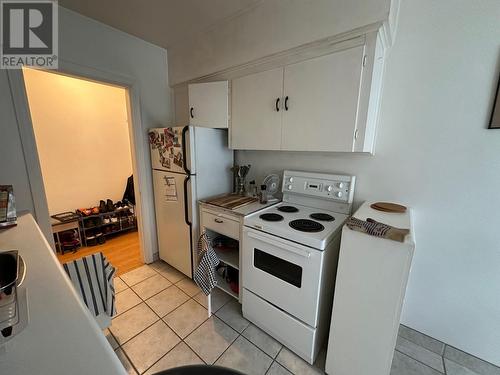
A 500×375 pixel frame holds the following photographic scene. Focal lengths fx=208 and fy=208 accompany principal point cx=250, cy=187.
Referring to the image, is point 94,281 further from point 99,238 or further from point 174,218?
point 99,238

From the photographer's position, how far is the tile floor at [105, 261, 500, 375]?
55.8 inches

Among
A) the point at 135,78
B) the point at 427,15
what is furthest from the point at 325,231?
the point at 135,78

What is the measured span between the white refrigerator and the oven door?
77cm

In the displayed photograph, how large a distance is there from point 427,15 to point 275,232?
1.75 metres

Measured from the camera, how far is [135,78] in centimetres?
225

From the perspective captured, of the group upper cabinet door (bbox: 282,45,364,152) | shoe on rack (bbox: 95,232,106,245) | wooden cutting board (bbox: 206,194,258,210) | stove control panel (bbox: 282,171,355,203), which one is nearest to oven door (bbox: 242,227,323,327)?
wooden cutting board (bbox: 206,194,258,210)

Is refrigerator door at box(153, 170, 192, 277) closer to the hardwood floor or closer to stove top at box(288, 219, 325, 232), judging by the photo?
the hardwood floor

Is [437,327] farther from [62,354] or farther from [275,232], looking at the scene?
[62,354]

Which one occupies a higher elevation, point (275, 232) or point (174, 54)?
point (174, 54)

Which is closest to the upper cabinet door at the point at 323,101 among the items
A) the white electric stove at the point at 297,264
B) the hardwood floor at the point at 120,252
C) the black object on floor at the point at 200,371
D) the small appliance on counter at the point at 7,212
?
the white electric stove at the point at 297,264

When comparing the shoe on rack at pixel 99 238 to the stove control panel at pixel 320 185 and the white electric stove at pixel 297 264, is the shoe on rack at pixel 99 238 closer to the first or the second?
the white electric stove at pixel 297 264

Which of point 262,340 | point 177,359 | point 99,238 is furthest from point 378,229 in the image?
point 99,238

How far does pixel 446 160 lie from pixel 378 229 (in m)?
0.85

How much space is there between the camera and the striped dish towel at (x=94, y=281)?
1229 mm
